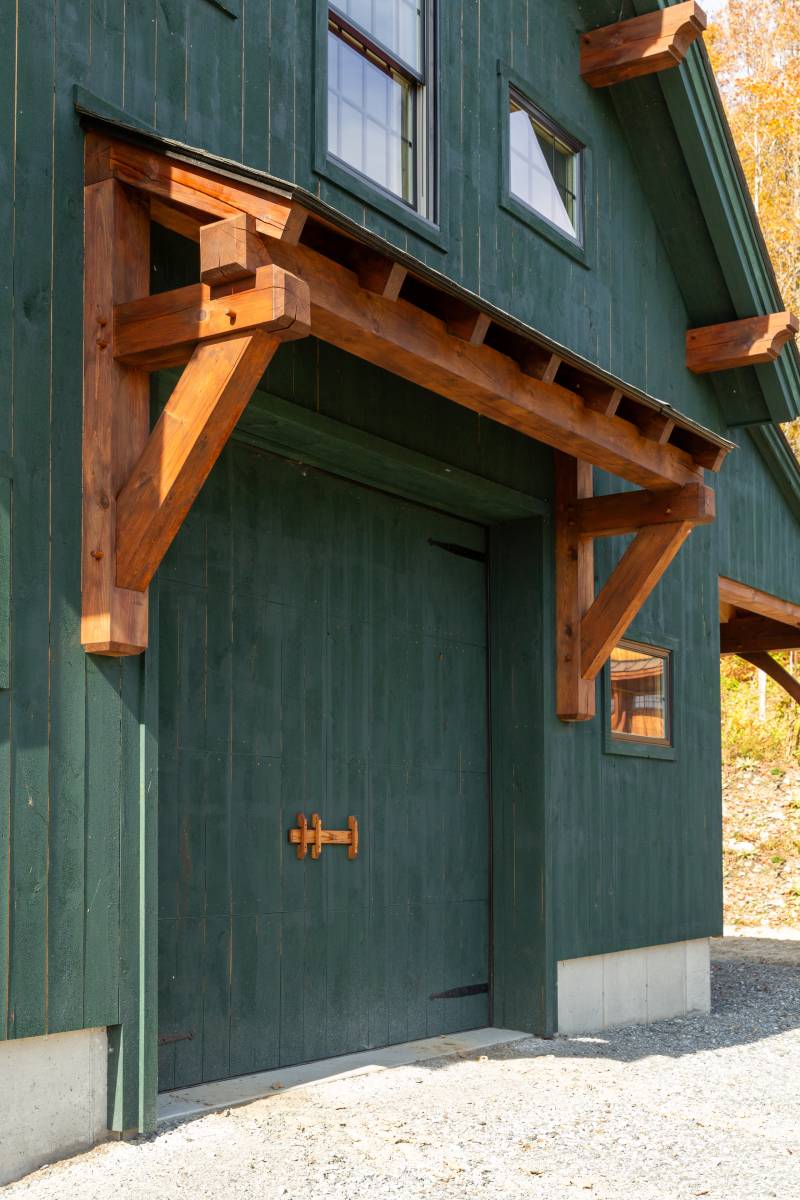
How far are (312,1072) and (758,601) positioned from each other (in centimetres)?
655

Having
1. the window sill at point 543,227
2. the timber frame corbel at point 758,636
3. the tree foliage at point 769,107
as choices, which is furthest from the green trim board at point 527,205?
the tree foliage at point 769,107

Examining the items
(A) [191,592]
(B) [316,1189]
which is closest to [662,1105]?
(B) [316,1189]

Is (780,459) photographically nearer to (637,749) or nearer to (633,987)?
(637,749)

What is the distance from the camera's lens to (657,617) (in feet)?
30.8

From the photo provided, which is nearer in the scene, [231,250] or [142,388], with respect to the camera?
[231,250]

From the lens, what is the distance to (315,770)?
21.1ft

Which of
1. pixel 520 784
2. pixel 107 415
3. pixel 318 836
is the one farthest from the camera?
pixel 520 784

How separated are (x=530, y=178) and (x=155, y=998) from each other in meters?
5.28

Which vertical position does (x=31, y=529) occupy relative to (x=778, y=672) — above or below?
above

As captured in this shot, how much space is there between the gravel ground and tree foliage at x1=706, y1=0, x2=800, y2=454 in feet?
58.4

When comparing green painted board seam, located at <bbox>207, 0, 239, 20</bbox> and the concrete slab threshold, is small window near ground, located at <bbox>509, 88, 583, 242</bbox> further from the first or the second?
the concrete slab threshold

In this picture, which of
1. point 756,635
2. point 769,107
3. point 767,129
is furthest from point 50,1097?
point 767,129

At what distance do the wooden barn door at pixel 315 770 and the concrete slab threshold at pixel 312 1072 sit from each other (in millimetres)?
72

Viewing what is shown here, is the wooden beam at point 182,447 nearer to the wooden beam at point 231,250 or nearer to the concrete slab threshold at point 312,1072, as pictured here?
the wooden beam at point 231,250
